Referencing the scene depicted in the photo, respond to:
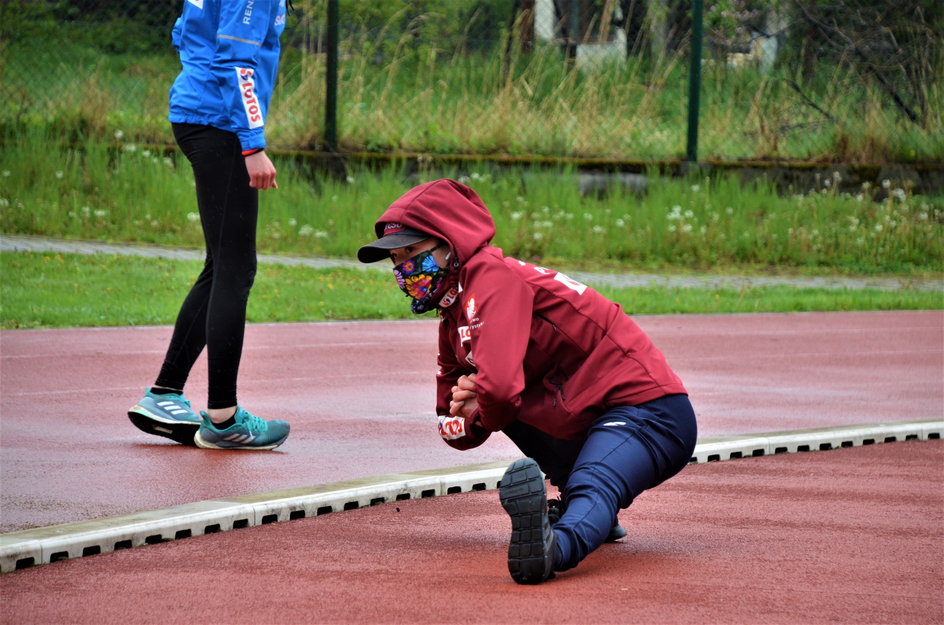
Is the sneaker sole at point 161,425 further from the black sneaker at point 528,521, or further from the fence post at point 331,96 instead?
the fence post at point 331,96

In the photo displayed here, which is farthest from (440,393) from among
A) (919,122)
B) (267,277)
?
(919,122)

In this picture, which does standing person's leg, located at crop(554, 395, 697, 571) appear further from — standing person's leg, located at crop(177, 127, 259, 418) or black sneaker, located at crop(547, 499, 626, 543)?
standing person's leg, located at crop(177, 127, 259, 418)

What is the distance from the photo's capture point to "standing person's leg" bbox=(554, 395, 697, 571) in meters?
4.10

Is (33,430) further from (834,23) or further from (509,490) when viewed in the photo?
(834,23)

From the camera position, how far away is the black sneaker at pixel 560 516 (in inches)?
183

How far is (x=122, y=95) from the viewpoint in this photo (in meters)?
16.5

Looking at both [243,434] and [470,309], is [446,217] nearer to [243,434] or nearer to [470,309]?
[470,309]

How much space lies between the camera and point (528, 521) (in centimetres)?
388

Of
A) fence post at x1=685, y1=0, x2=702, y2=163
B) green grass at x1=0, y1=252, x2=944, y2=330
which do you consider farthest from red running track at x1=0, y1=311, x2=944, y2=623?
fence post at x1=685, y1=0, x2=702, y2=163

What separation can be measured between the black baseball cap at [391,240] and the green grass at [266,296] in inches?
233

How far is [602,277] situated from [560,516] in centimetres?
913

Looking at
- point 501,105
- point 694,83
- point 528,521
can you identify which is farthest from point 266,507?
point 694,83

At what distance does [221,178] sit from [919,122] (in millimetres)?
13016

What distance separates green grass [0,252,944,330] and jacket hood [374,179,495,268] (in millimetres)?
5995
